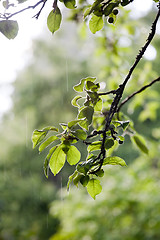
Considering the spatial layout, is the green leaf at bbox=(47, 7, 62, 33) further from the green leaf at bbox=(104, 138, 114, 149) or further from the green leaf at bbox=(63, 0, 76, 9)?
the green leaf at bbox=(104, 138, 114, 149)

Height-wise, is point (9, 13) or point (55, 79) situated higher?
point (9, 13)

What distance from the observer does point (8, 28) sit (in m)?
0.39

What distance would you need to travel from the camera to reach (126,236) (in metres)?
2.38

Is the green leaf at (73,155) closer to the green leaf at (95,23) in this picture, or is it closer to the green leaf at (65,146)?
the green leaf at (65,146)

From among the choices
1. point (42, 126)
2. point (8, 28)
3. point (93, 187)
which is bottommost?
point (42, 126)

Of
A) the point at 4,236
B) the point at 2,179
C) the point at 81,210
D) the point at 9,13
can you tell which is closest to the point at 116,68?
the point at 9,13

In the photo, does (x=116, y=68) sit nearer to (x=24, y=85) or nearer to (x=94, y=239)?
(x=94, y=239)

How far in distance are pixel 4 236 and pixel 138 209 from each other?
3.54 metres

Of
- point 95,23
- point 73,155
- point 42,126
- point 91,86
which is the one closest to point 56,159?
point 73,155

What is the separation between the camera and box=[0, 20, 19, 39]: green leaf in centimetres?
39

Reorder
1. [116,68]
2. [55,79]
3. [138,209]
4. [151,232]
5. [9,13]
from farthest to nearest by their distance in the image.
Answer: [55,79] → [138,209] → [151,232] → [116,68] → [9,13]

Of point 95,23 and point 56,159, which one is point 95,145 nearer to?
point 56,159

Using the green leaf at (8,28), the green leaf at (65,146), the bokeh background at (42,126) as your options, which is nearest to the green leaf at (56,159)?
the green leaf at (65,146)

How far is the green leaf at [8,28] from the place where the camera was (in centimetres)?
39
